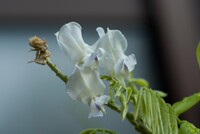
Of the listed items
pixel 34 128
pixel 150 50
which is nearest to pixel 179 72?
pixel 150 50

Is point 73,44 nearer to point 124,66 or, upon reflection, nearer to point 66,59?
point 124,66

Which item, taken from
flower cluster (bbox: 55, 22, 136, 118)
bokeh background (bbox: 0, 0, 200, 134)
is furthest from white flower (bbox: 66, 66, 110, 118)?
bokeh background (bbox: 0, 0, 200, 134)

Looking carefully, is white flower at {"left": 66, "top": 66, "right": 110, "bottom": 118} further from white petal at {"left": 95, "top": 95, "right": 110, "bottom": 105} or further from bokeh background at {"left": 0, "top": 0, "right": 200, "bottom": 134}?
bokeh background at {"left": 0, "top": 0, "right": 200, "bottom": 134}

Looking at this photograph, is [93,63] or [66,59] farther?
[66,59]

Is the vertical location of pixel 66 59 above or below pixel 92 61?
below

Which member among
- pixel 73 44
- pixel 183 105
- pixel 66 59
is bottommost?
pixel 66 59

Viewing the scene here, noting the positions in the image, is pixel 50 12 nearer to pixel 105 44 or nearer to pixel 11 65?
pixel 11 65

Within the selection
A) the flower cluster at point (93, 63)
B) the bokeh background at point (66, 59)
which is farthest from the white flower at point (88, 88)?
the bokeh background at point (66, 59)

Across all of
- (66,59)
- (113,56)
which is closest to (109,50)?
(113,56)
